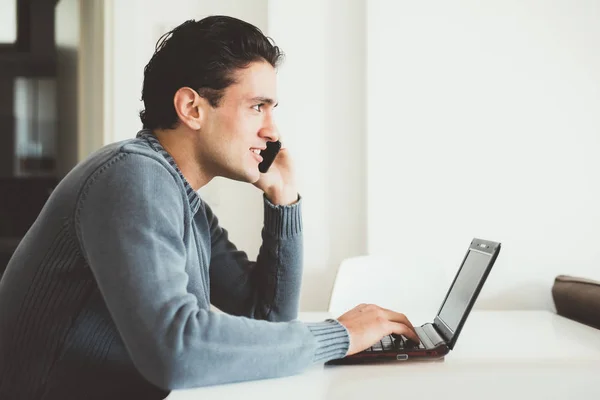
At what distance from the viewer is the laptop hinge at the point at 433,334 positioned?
1.22 meters

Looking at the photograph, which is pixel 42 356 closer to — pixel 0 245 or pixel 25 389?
pixel 25 389

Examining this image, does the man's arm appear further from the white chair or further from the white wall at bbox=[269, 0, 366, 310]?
the white wall at bbox=[269, 0, 366, 310]

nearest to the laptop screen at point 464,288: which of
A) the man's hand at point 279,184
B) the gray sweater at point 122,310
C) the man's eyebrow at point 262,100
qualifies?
the gray sweater at point 122,310

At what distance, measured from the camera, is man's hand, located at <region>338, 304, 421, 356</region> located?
105cm

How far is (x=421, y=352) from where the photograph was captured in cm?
111

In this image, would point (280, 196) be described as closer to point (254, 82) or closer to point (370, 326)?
point (254, 82)

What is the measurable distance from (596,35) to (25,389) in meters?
2.52

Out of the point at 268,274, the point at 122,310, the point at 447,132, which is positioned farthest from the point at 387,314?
the point at 447,132

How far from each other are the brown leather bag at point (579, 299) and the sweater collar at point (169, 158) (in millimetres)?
1191

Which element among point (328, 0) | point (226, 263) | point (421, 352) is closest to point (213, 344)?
point (421, 352)

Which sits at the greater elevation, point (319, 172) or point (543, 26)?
point (543, 26)

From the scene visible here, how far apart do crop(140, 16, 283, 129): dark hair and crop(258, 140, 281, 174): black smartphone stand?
0.85 feet

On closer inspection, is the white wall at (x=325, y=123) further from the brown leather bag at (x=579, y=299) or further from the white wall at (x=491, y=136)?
the brown leather bag at (x=579, y=299)

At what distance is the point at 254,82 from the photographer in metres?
1.24
